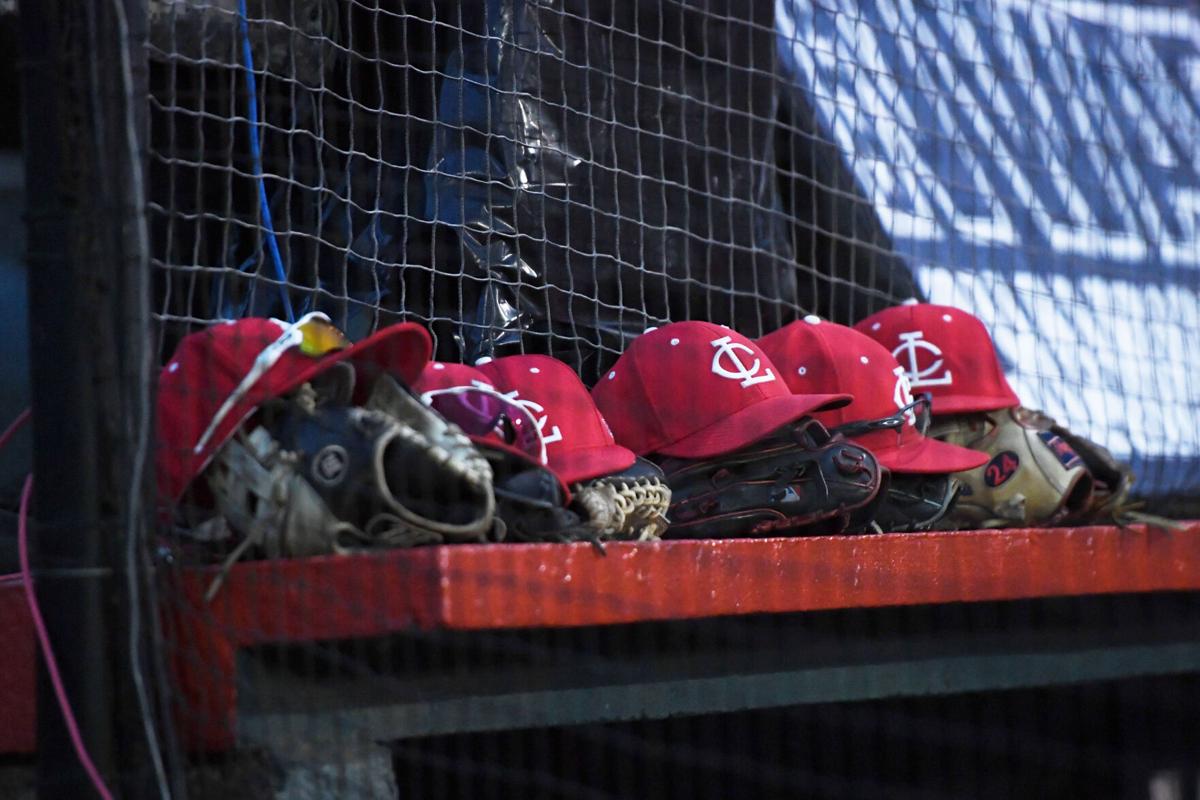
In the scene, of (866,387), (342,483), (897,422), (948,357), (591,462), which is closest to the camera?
(342,483)

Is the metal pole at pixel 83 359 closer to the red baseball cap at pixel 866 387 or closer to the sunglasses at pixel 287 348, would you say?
the sunglasses at pixel 287 348

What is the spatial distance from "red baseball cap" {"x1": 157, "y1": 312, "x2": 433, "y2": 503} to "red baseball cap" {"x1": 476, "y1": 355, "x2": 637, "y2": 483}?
43 cm

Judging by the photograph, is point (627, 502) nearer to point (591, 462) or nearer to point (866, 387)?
point (591, 462)

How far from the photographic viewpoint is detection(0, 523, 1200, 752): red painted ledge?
2047mm

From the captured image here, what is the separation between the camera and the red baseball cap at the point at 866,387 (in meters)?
2.96

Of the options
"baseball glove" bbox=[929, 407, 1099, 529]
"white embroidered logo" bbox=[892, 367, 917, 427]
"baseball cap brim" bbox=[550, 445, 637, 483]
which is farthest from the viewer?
"baseball glove" bbox=[929, 407, 1099, 529]

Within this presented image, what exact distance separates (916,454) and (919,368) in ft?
1.63

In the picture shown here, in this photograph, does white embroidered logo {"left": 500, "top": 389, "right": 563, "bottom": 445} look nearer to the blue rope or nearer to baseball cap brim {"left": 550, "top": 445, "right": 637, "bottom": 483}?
baseball cap brim {"left": 550, "top": 445, "right": 637, "bottom": 483}

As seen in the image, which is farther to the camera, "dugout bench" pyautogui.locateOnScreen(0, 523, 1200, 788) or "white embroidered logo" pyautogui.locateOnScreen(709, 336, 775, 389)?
"white embroidered logo" pyautogui.locateOnScreen(709, 336, 775, 389)

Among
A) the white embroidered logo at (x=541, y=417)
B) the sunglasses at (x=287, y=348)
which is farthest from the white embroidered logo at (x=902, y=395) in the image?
the sunglasses at (x=287, y=348)

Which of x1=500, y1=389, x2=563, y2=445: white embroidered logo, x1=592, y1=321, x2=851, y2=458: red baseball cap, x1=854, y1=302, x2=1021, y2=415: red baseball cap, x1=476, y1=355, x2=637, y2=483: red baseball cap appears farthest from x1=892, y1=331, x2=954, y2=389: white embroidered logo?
x1=500, y1=389, x2=563, y2=445: white embroidered logo

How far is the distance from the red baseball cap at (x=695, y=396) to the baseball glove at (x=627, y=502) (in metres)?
0.18

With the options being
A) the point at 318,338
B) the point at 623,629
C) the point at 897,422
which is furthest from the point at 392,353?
the point at 897,422

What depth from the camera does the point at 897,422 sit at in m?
2.92
